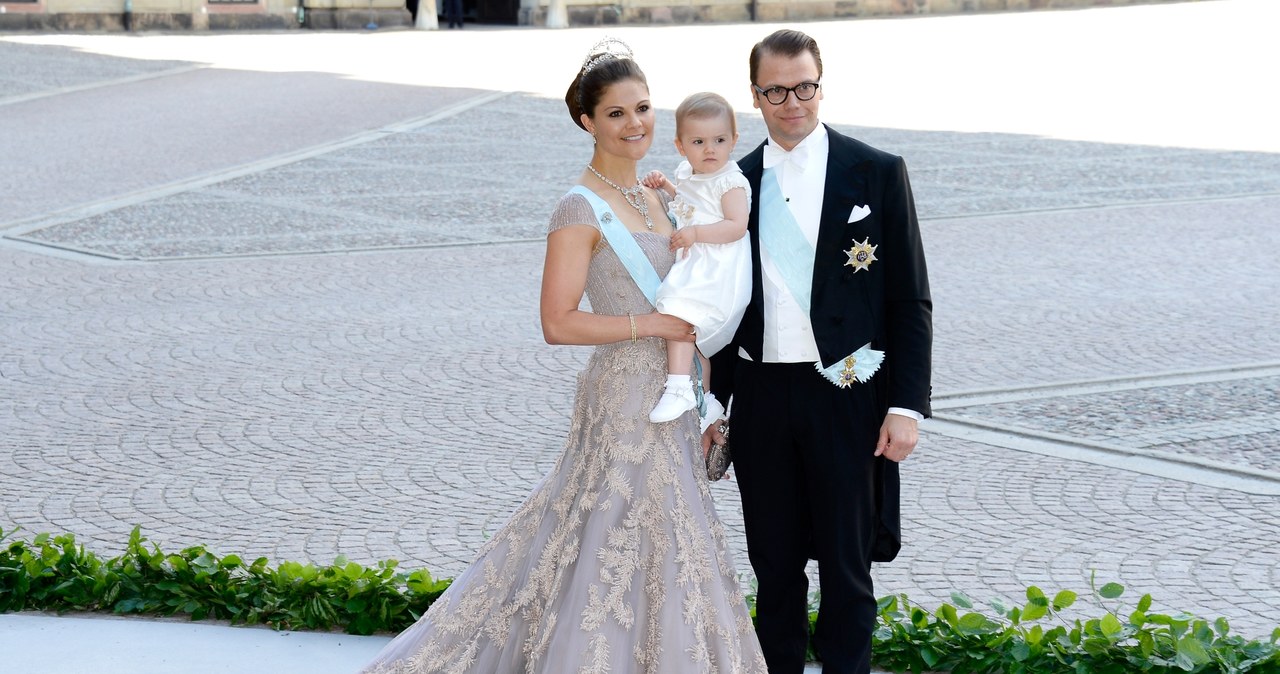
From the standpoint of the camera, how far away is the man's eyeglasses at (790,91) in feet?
11.9

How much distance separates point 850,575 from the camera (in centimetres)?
382

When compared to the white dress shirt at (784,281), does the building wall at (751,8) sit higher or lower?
higher

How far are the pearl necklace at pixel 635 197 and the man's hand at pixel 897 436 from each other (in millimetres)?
777

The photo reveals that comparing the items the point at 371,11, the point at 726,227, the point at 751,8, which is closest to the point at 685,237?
the point at 726,227

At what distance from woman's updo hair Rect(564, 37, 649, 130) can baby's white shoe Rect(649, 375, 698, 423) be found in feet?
2.21

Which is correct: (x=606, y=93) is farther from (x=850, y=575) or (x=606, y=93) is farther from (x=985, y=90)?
(x=985, y=90)

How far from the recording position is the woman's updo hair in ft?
12.0

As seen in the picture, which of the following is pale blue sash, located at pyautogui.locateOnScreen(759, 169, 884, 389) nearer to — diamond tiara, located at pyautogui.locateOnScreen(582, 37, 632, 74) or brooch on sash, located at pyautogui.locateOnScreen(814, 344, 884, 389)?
brooch on sash, located at pyautogui.locateOnScreen(814, 344, 884, 389)

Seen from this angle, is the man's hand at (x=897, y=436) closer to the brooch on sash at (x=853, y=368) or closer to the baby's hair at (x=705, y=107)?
the brooch on sash at (x=853, y=368)

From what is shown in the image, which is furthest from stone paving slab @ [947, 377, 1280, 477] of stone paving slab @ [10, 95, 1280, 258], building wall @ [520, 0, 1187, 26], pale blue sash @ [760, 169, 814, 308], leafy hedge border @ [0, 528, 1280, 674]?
building wall @ [520, 0, 1187, 26]

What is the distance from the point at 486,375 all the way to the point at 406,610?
3.17 m

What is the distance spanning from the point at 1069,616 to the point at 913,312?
1.42 meters

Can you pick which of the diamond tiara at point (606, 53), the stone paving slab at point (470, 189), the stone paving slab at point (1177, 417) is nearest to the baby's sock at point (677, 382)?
the diamond tiara at point (606, 53)

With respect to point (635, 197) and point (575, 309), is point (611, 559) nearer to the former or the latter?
point (575, 309)
